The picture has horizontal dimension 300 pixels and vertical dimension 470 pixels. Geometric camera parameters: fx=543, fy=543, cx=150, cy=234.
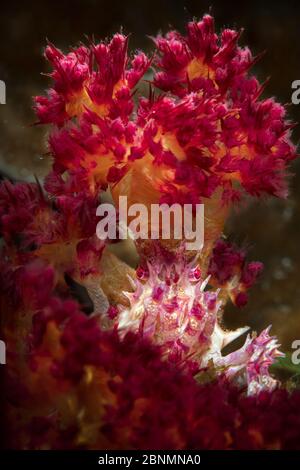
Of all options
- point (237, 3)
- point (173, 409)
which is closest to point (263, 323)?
point (237, 3)

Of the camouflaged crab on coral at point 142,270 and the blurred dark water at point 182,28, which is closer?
the camouflaged crab on coral at point 142,270

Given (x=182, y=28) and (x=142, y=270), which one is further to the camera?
(x=182, y=28)

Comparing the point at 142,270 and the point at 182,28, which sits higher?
the point at 182,28

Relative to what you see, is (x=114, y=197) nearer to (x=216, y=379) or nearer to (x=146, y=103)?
(x=146, y=103)

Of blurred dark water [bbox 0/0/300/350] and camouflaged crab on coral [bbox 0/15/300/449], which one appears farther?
blurred dark water [bbox 0/0/300/350]
